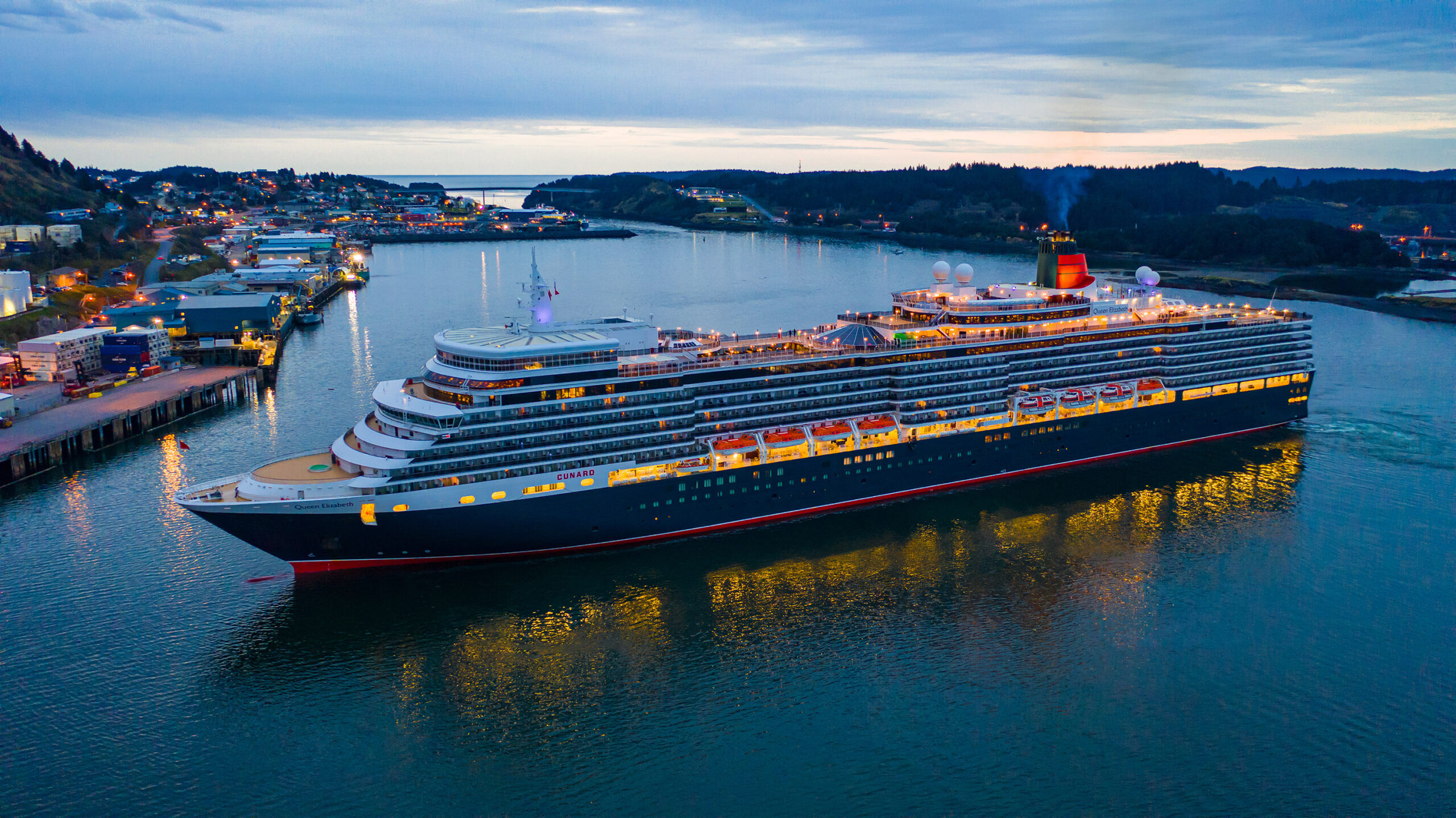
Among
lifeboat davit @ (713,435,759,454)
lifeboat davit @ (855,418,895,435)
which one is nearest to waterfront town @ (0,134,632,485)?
lifeboat davit @ (713,435,759,454)

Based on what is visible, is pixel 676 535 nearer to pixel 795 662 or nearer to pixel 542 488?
pixel 542 488

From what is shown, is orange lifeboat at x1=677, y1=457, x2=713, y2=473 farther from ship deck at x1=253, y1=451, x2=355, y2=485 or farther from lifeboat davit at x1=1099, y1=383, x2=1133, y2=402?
lifeboat davit at x1=1099, y1=383, x2=1133, y2=402

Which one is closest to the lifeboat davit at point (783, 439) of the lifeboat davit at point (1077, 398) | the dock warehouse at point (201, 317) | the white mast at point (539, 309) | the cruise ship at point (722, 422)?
the cruise ship at point (722, 422)

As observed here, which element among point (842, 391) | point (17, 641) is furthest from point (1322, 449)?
point (17, 641)

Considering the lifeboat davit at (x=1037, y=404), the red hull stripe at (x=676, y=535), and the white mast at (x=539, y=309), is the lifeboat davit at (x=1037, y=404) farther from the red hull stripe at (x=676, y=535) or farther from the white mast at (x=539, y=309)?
the white mast at (x=539, y=309)

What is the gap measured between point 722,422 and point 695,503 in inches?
124

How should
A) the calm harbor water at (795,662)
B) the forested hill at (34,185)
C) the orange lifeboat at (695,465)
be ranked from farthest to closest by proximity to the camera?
1. the forested hill at (34,185)
2. the orange lifeboat at (695,465)
3. the calm harbor water at (795,662)

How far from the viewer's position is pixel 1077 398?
131 feet

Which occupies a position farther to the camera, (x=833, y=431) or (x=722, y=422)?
(x=833, y=431)

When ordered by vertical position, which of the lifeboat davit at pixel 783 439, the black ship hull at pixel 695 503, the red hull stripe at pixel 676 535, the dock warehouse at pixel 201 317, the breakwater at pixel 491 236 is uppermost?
the breakwater at pixel 491 236

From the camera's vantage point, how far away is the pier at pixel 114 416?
4091 cm

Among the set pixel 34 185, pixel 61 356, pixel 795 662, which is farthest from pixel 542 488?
pixel 34 185

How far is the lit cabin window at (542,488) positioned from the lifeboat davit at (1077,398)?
74.8ft

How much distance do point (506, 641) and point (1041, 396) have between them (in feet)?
82.4
